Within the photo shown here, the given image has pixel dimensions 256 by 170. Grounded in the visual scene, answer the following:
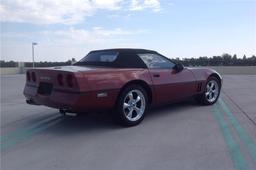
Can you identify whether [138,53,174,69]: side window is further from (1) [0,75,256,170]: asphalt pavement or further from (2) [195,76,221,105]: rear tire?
(2) [195,76,221,105]: rear tire

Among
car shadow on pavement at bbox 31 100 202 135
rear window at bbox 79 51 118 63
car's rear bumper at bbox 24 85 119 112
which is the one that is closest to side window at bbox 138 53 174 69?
rear window at bbox 79 51 118 63

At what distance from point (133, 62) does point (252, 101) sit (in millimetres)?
3762

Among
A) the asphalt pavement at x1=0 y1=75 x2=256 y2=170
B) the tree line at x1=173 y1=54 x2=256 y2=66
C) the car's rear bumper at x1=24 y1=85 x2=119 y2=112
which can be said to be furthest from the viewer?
the tree line at x1=173 y1=54 x2=256 y2=66

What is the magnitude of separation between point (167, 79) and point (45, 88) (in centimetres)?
240

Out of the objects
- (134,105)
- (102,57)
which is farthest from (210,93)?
(102,57)

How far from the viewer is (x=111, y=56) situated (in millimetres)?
5855

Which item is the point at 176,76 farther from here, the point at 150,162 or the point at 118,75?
the point at 150,162

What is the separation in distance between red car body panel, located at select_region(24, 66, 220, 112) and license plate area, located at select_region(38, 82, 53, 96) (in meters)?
0.04

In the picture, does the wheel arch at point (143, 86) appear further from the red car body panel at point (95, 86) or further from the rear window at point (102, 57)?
the rear window at point (102, 57)

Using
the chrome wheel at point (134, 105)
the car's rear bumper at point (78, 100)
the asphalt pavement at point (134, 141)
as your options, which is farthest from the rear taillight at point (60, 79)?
the chrome wheel at point (134, 105)

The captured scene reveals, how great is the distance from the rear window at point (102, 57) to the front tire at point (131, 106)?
0.78 metres

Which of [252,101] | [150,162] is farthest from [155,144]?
[252,101]

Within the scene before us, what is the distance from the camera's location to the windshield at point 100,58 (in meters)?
5.74

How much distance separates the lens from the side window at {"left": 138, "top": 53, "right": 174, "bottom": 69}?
19.4 ft
